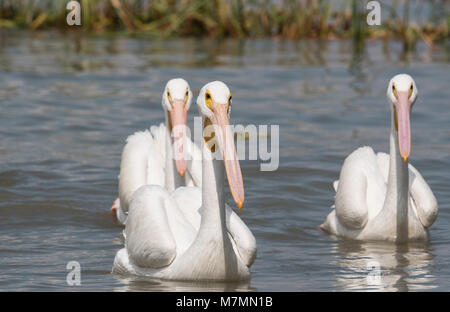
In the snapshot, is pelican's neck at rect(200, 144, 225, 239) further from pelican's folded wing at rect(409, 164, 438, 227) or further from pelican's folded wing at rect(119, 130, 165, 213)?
pelican's folded wing at rect(409, 164, 438, 227)

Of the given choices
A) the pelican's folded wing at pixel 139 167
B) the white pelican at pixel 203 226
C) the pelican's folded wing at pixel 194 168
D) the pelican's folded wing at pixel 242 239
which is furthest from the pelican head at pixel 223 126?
the pelican's folded wing at pixel 139 167

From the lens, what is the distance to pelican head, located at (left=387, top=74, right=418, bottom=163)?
6.12 meters

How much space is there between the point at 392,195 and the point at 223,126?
213 cm

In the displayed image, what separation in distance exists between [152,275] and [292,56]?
9750mm

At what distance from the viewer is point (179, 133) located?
21.1ft

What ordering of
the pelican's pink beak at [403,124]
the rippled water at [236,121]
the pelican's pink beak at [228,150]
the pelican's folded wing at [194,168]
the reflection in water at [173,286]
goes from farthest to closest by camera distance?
the pelican's folded wing at [194,168] < the pelican's pink beak at [403,124] < the rippled water at [236,121] < the reflection in water at [173,286] < the pelican's pink beak at [228,150]

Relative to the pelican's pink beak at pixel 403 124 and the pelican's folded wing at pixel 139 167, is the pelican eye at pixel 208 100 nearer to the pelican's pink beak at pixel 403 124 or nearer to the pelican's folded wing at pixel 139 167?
the pelican's pink beak at pixel 403 124

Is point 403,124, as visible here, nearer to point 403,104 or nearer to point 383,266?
point 403,104

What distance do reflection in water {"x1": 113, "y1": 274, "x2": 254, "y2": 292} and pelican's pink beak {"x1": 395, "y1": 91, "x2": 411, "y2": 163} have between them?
5.23 ft

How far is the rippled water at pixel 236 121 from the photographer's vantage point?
18.9ft

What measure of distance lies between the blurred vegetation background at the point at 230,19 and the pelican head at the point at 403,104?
28.9ft

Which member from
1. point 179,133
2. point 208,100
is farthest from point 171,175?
point 208,100

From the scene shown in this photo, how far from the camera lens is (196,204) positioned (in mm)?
5469
